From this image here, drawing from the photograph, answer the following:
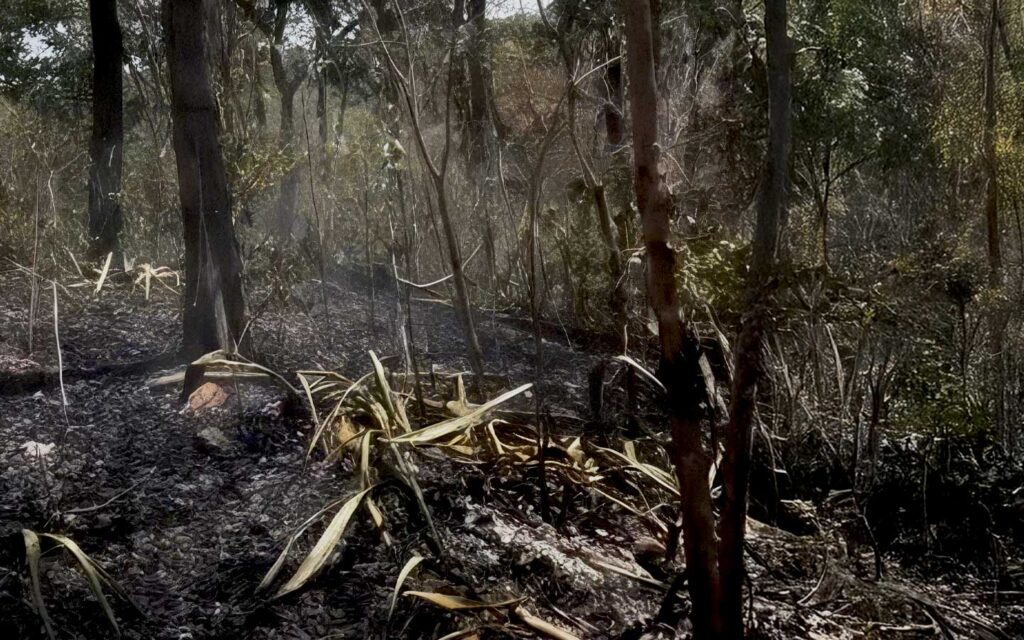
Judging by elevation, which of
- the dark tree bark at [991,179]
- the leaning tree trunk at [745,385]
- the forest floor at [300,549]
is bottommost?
the forest floor at [300,549]

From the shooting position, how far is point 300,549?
287cm

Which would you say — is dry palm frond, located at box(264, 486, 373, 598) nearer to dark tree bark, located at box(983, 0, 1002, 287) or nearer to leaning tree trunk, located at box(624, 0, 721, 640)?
leaning tree trunk, located at box(624, 0, 721, 640)

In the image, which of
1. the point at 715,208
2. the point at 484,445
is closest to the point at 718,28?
the point at 715,208

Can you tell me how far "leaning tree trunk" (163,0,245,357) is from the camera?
4.78 meters

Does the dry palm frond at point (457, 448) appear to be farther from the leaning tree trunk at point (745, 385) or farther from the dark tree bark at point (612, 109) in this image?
the dark tree bark at point (612, 109)

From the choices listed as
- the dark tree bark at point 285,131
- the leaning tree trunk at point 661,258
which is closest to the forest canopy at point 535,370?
the leaning tree trunk at point 661,258

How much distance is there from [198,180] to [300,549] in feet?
8.96

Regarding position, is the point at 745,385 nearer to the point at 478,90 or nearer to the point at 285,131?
the point at 478,90

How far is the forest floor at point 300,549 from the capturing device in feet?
8.30

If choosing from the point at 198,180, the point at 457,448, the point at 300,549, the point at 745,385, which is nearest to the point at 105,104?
the point at 198,180

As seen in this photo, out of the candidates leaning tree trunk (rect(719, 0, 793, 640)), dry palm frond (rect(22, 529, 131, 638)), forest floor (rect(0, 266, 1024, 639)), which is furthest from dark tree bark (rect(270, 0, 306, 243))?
leaning tree trunk (rect(719, 0, 793, 640))

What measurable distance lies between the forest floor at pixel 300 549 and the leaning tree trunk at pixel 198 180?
542mm

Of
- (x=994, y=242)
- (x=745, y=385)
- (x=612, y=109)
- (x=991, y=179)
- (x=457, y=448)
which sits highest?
(x=612, y=109)

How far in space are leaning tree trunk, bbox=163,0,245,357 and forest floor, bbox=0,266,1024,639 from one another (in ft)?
1.78
